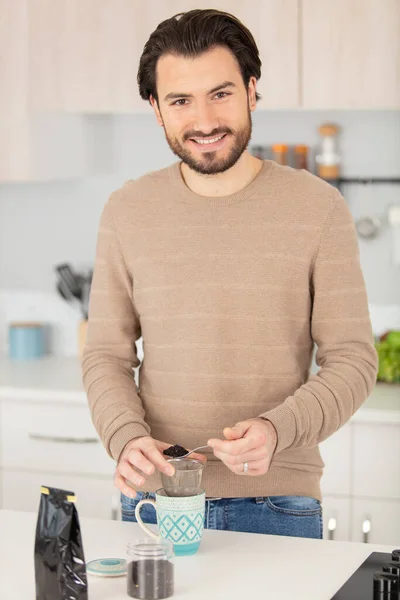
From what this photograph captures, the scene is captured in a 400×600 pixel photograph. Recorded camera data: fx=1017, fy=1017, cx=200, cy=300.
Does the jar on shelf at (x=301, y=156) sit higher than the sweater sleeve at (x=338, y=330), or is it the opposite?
the jar on shelf at (x=301, y=156)

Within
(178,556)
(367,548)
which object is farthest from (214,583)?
(367,548)

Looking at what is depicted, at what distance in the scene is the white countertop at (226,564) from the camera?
1.51 metres

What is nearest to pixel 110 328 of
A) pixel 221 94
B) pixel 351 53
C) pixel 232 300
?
pixel 232 300

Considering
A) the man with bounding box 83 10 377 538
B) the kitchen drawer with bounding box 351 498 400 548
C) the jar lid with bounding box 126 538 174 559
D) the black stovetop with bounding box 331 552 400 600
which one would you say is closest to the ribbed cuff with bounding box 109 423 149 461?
the man with bounding box 83 10 377 538

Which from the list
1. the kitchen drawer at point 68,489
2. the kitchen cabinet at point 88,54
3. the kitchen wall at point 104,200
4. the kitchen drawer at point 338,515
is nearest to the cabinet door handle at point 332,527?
the kitchen drawer at point 338,515

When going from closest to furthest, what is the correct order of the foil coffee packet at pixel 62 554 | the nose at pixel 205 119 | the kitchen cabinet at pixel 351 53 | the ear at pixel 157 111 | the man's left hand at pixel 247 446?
1. the foil coffee packet at pixel 62 554
2. the man's left hand at pixel 247 446
3. the nose at pixel 205 119
4. the ear at pixel 157 111
5. the kitchen cabinet at pixel 351 53

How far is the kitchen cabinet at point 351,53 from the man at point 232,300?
112cm

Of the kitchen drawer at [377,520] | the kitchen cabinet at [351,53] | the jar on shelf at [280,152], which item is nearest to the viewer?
the kitchen drawer at [377,520]

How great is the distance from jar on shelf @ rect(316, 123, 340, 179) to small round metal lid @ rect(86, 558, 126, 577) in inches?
81.2

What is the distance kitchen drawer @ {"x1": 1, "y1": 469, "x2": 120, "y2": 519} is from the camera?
3105 millimetres

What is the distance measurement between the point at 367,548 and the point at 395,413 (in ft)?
3.86

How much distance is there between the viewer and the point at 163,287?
2.01 metres

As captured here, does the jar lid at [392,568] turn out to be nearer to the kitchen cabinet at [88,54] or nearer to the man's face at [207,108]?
the man's face at [207,108]

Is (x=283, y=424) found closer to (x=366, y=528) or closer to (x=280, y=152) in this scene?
(x=366, y=528)
